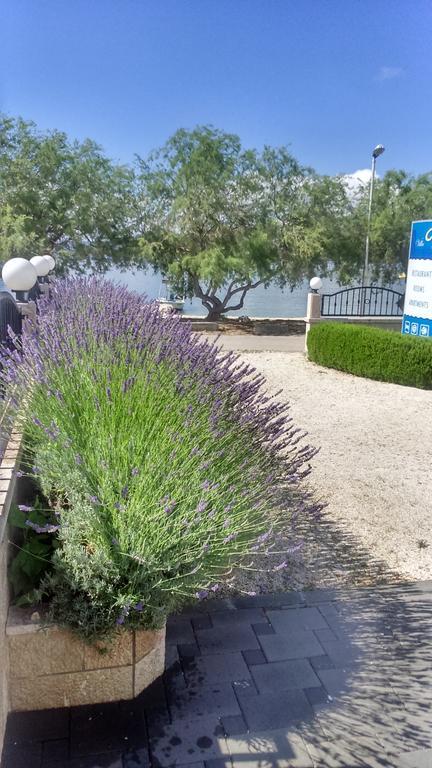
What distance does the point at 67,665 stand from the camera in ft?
7.13

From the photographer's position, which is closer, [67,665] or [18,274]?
[67,665]

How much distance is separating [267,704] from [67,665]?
0.81 meters

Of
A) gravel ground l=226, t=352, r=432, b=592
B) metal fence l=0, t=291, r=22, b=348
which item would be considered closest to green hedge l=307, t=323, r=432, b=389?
gravel ground l=226, t=352, r=432, b=592

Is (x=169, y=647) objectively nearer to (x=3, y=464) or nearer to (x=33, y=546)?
(x=33, y=546)

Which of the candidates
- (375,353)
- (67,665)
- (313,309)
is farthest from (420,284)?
(67,665)

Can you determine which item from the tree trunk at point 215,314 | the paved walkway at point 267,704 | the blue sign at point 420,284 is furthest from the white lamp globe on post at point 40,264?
the tree trunk at point 215,314

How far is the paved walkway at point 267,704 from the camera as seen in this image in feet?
6.55

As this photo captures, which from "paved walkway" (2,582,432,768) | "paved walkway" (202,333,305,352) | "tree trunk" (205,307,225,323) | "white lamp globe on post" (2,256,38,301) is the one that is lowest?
"paved walkway" (2,582,432,768)

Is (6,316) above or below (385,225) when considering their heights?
below

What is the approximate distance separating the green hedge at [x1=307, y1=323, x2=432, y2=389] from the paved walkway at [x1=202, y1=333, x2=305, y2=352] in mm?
1772

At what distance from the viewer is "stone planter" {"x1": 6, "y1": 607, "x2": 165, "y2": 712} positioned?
6.95 feet

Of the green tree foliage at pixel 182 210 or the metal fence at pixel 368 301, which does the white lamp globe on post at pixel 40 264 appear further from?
the metal fence at pixel 368 301

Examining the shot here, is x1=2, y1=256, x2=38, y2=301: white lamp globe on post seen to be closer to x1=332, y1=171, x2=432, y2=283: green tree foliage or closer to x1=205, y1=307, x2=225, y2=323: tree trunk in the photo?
x1=205, y1=307, x2=225, y2=323: tree trunk

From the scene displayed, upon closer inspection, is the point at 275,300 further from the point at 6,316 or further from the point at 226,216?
the point at 6,316
